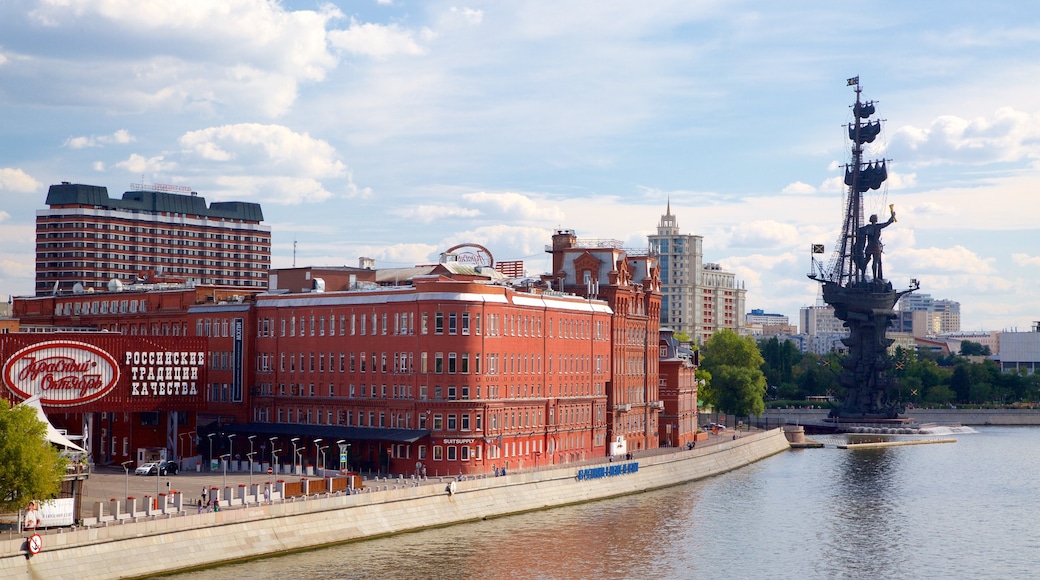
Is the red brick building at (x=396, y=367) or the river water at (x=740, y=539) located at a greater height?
the red brick building at (x=396, y=367)

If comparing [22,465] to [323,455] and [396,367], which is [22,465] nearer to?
[323,455]

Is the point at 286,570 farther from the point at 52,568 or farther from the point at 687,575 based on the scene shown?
the point at 687,575

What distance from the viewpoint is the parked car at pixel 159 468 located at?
105 meters

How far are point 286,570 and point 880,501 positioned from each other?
6098cm

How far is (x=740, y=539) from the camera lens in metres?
90.2

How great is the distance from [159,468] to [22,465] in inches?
1479

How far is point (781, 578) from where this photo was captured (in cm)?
7594

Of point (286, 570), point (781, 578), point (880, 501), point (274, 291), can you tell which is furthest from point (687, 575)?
point (274, 291)

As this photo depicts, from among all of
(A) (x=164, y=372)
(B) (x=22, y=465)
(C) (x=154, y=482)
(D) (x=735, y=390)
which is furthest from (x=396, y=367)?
(D) (x=735, y=390)

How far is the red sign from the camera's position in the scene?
328 ft

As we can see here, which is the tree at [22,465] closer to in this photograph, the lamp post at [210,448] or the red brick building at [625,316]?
the lamp post at [210,448]

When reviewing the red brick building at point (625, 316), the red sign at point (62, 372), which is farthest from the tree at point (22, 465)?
the red brick building at point (625, 316)

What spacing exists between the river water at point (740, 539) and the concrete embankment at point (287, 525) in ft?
3.75

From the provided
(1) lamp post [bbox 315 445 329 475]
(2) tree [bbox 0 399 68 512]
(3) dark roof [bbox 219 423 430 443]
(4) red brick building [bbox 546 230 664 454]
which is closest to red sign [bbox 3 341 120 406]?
(3) dark roof [bbox 219 423 430 443]
